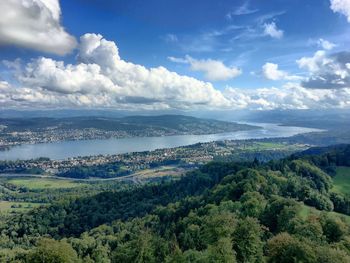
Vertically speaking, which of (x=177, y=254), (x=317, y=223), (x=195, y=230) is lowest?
(x=195, y=230)

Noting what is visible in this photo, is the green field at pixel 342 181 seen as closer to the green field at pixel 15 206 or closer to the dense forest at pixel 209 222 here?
the dense forest at pixel 209 222

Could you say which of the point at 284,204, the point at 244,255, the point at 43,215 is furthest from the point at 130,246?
the point at 43,215

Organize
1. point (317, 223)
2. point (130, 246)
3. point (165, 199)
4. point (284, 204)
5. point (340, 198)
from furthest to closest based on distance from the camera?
point (165, 199) → point (340, 198) → point (284, 204) → point (130, 246) → point (317, 223)

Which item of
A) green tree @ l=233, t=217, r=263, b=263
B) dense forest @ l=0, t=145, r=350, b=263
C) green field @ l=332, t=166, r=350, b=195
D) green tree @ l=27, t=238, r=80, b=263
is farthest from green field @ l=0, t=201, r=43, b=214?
green tree @ l=233, t=217, r=263, b=263

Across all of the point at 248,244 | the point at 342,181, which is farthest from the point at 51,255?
the point at 342,181

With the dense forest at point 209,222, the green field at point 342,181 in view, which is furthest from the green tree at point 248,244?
the green field at point 342,181

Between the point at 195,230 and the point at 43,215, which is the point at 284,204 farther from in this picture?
the point at 43,215

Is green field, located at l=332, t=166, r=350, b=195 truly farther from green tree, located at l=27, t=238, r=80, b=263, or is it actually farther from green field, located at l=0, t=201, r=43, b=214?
green field, located at l=0, t=201, r=43, b=214
